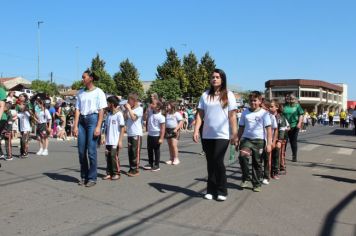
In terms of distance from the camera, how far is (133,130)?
30.9ft

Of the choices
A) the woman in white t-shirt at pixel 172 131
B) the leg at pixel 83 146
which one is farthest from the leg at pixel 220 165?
the woman in white t-shirt at pixel 172 131

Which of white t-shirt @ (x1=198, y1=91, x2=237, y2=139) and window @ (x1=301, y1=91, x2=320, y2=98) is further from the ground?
window @ (x1=301, y1=91, x2=320, y2=98)

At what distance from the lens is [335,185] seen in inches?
337

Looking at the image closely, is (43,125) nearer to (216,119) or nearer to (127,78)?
(216,119)

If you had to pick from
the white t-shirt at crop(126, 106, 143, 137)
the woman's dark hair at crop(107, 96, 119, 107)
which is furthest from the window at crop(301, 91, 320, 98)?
the woman's dark hair at crop(107, 96, 119, 107)

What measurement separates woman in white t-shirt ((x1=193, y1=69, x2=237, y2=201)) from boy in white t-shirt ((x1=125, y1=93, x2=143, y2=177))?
2.77 m

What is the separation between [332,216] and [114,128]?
444cm

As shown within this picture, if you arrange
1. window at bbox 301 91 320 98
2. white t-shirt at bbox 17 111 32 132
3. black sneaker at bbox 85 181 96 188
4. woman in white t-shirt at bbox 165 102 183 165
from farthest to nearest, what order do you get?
window at bbox 301 91 320 98 < white t-shirt at bbox 17 111 32 132 < woman in white t-shirt at bbox 165 102 183 165 < black sneaker at bbox 85 181 96 188

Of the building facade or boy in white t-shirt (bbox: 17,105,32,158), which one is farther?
the building facade

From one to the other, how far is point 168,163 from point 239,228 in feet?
20.9

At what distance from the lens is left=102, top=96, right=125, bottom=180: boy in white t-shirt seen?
28.5 feet

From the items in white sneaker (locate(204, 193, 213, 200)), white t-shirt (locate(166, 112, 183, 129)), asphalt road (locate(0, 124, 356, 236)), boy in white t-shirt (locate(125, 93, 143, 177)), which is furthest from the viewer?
white t-shirt (locate(166, 112, 183, 129))

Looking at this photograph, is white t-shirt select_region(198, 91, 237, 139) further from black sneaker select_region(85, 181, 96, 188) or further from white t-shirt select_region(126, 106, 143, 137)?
white t-shirt select_region(126, 106, 143, 137)

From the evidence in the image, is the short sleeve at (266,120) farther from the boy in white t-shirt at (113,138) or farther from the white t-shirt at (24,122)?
the white t-shirt at (24,122)
